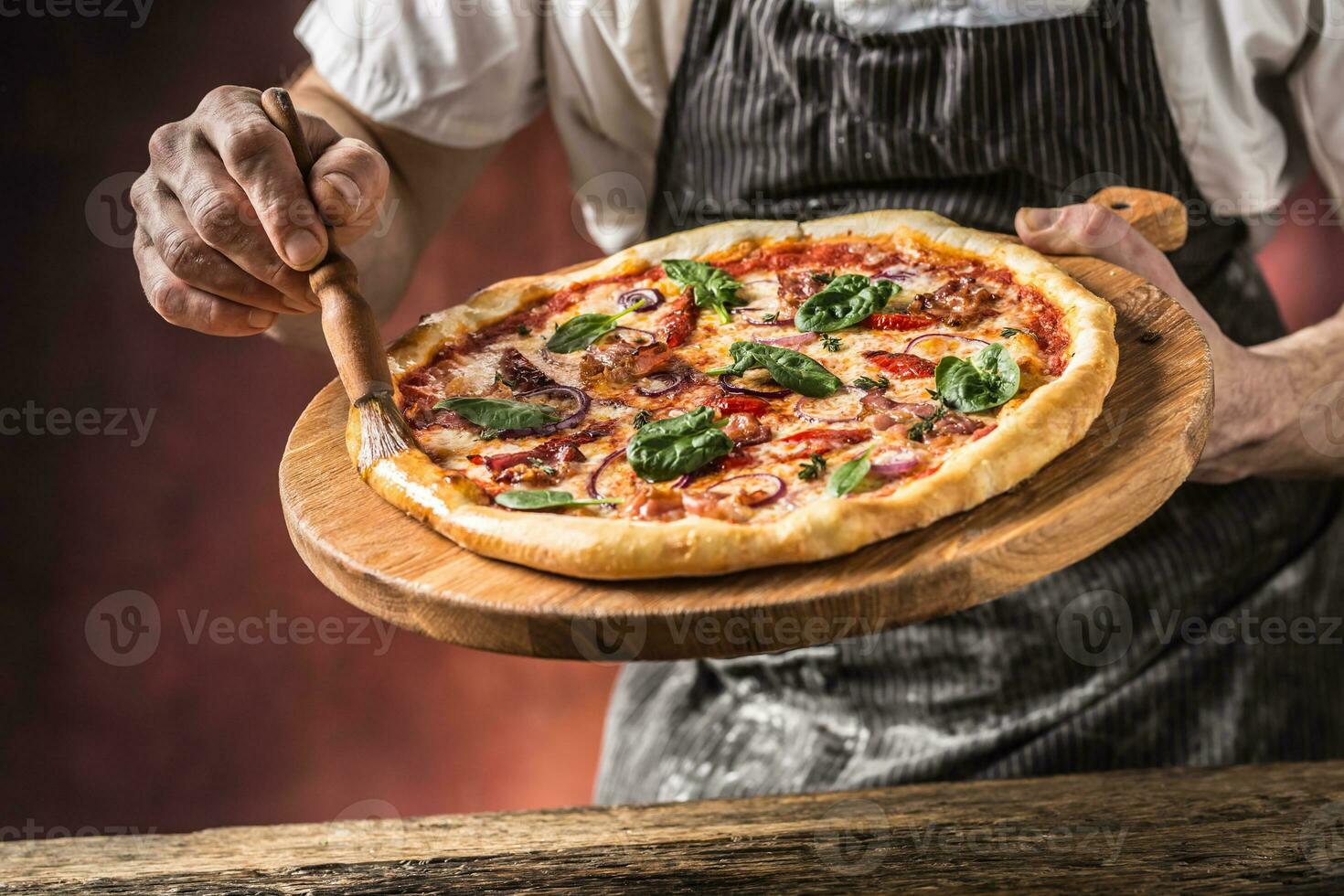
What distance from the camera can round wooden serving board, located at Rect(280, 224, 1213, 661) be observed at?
1637 mm

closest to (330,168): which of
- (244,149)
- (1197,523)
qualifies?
(244,149)

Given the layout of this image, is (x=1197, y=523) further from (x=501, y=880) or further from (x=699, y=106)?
(x=501, y=880)

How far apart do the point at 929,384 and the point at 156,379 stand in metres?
2.99

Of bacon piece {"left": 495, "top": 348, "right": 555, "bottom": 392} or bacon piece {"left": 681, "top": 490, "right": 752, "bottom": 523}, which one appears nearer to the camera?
bacon piece {"left": 681, "top": 490, "right": 752, "bottom": 523}

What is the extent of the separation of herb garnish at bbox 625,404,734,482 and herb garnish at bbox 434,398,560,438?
217mm

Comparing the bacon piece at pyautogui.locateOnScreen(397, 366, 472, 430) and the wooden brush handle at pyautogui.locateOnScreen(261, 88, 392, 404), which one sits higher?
the wooden brush handle at pyautogui.locateOnScreen(261, 88, 392, 404)

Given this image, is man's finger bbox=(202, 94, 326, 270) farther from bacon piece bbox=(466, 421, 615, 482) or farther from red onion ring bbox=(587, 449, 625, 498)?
red onion ring bbox=(587, 449, 625, 498)

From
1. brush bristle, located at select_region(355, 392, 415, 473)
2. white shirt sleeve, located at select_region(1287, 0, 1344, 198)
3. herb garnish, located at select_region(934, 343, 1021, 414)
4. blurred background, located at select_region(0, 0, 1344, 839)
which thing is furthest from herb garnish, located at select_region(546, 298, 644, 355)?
blurred background, located at select_region(0, 0, 1344, 839)

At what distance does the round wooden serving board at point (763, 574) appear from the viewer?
5.37ft

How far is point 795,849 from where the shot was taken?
230cm

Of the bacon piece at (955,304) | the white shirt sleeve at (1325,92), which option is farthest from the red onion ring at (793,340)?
the white shirt sleeve at (1325,92)

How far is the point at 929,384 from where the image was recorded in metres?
2.19

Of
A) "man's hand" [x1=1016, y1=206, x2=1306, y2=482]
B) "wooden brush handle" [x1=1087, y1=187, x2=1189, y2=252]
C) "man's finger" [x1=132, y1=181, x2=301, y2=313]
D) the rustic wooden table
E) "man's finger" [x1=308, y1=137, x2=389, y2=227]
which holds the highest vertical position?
"man's finger" [x1=308, y1=137, x2=389, y2=227]

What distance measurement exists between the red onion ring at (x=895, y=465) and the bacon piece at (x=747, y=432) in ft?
0.68
